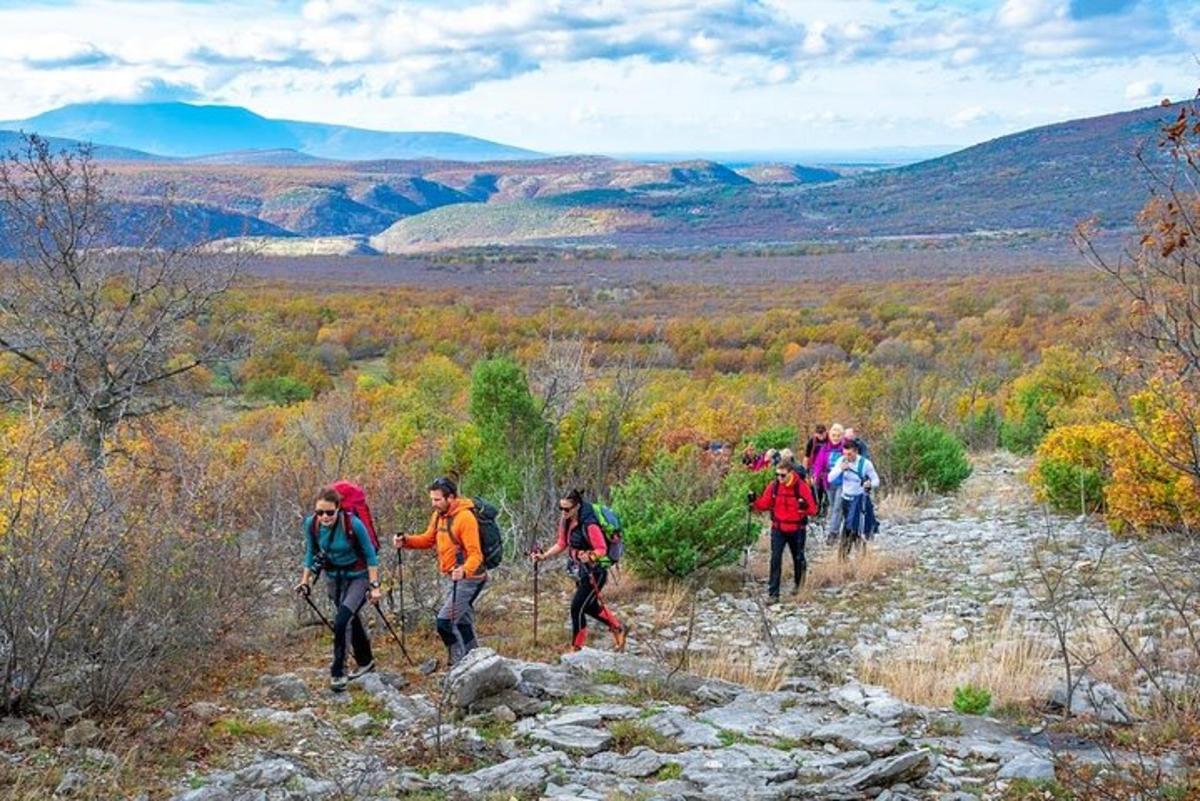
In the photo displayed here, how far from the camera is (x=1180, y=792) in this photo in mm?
5344

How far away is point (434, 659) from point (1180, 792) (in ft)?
17.7

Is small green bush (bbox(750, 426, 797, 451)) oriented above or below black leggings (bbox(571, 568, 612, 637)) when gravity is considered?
below

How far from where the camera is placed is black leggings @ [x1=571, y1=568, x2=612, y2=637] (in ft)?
29.5

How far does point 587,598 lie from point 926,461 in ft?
31.8

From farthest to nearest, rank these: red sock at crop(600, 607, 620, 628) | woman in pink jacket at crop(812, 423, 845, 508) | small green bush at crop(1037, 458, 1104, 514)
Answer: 1. small green bush at crop(1037, 458, 1104, 514)
2. woman in pink jacket at crop(812, 423, 845, 508)
3. red sock at crop(600, 607, 620, 628)

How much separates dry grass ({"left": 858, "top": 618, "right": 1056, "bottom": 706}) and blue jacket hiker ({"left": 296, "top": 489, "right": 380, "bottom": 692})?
3.76 meters

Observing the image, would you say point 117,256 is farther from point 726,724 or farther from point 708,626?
point 726,724

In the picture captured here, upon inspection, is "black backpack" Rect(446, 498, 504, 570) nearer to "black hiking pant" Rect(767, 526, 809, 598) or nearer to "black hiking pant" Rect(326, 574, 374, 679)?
"black hiking pant" Rect(326, 574, 374, 679)

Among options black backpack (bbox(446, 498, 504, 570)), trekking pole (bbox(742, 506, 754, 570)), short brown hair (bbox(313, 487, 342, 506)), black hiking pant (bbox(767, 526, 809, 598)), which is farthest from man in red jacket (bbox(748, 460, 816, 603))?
short brown hair (bbox(313, 487, 342, 506))

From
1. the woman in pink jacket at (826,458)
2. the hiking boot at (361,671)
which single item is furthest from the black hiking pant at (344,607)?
the woman in pink jacket at (826,458)

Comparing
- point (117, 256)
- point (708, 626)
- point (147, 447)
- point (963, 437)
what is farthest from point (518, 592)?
point (963, 437)

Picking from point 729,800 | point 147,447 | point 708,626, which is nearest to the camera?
point 729,800

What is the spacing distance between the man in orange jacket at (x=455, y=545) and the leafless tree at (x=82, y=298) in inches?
214

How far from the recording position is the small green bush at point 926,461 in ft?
57.2
